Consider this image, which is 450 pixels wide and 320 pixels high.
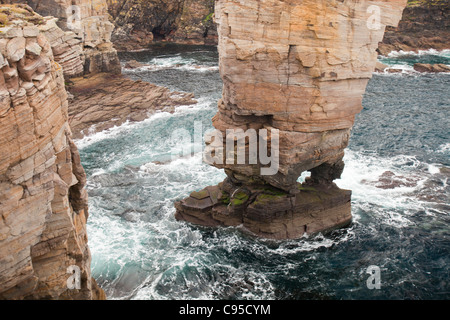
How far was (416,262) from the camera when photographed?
22.3 m

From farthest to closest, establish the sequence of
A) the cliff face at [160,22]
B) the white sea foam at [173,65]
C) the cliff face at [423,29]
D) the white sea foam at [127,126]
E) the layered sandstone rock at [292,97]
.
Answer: the cliff face at [160,22], the cliff face at [423,29], the white sea foam at [173,65], the white sea foam at [127,126], the layered sandstone rock at [292,97]

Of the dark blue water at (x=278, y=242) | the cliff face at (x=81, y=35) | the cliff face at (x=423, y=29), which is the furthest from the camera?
the cliff face at (x=423, y=29)

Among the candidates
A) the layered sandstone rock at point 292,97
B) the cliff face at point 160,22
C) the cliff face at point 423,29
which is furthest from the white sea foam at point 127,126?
the cliff face at point 423,29

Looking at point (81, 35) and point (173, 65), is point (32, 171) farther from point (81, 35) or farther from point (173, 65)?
point (173, 65)

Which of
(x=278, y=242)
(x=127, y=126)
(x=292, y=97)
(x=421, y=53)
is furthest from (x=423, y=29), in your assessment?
Answer: (x=278, y=242)

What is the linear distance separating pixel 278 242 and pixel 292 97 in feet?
29.9

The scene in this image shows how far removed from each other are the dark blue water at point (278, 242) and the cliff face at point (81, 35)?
10163 mm

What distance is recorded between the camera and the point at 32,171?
9836 millimetres

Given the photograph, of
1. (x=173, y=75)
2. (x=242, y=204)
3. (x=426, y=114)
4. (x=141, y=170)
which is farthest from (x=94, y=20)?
(x=426, y=114)

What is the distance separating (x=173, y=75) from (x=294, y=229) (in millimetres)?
44350

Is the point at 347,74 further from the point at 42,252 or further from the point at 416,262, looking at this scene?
the point at 42,252

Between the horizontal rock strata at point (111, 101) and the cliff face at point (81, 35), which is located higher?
the cliff face at point (81, 35)

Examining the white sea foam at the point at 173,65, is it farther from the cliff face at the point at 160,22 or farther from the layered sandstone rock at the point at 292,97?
the layered sandstone rock at the point at 292,97

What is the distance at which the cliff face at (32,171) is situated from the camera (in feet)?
29.8
